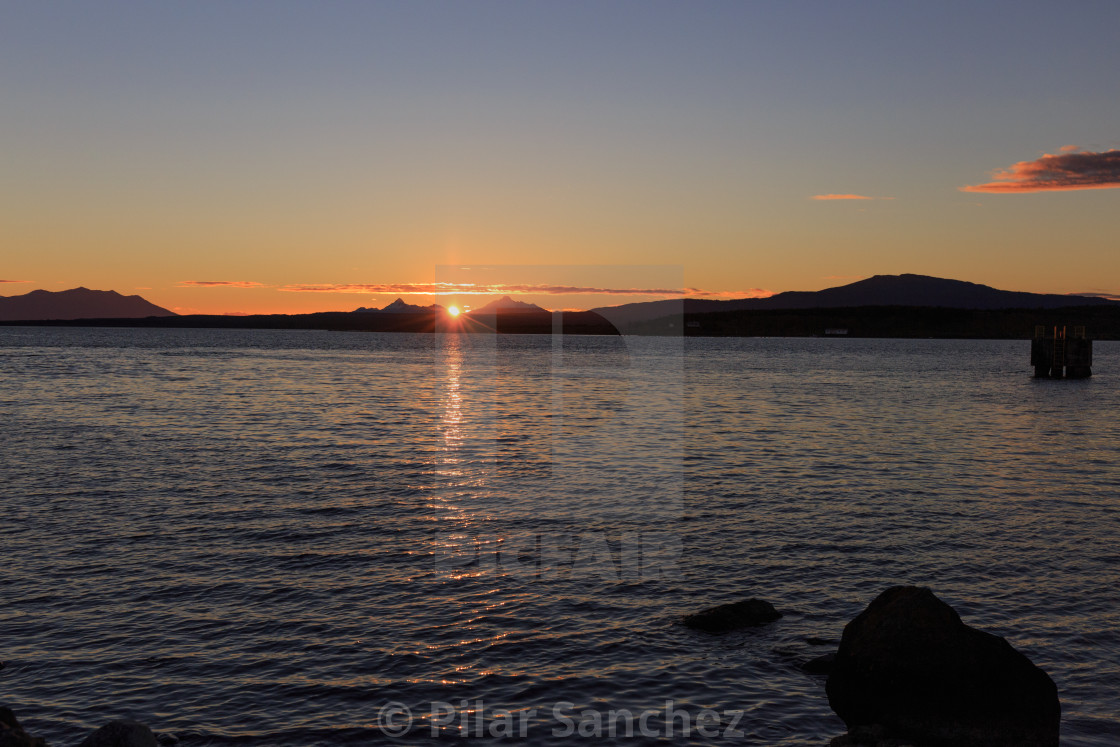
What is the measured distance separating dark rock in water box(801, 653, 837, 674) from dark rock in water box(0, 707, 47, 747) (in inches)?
471

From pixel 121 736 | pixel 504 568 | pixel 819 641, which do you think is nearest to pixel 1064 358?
pixel 504 568

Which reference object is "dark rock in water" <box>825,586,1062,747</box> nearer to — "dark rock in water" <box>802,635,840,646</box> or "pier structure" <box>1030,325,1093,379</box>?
"dark rock in water" <box>802,635,840,646</box>

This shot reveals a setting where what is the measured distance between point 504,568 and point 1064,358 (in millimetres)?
105397

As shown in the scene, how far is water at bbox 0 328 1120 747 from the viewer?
13.9 metres

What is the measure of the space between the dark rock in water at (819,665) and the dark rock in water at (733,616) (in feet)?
7.19

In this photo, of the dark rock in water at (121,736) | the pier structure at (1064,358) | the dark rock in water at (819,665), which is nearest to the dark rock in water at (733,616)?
the dark rock in water at (819,665)

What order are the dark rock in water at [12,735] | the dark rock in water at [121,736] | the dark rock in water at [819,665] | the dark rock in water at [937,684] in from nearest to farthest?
the dark rock in water at [12,735], the dark rock in water at [121,736], the dark rock in water at [937,684], the dark rock in water at [819,665]

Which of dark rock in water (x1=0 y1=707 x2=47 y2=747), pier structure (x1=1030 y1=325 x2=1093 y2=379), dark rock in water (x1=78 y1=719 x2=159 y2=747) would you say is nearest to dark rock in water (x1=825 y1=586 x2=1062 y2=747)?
dark rock in water (x1=78 y1=719 x2=159 y2=747)

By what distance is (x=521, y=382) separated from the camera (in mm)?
108000

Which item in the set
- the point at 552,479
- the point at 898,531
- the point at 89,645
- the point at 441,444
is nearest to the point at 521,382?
the point at 441,444

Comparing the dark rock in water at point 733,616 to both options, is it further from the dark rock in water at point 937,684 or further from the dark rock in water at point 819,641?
the dark rock in water at point 937,684

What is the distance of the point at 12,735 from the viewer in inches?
393

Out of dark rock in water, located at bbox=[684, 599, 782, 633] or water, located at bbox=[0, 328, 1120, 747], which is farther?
dark rock in water, located at bbox=[684, 599, 782, 633]

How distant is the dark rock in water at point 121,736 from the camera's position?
10453mm
